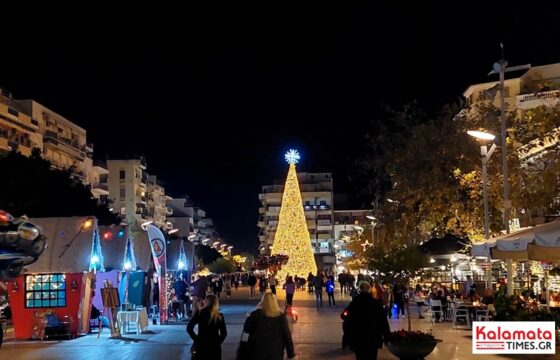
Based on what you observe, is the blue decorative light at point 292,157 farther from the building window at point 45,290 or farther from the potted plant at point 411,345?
the potted plant at point 411,345

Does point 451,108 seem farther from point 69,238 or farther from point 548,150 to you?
point 69,238

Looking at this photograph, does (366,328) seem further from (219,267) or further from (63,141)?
(63,141)

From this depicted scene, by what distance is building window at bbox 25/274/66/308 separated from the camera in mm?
20812

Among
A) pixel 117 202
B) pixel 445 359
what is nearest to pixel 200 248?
pixel 117 202

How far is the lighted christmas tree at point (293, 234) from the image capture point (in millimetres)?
61250

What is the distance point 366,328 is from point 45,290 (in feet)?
41.6

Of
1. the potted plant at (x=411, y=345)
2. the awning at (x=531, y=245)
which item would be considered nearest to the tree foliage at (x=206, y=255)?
the awning at (x=531, y=245)

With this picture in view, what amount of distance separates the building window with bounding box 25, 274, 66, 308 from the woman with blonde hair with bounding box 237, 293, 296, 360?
13586mm

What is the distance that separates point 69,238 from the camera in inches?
834

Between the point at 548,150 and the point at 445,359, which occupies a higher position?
the point at 548,150

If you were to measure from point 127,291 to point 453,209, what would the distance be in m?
14.0

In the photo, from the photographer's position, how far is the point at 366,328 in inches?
420

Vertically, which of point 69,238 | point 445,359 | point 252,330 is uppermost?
point 69,238

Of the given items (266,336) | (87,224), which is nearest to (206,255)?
(87,224)
